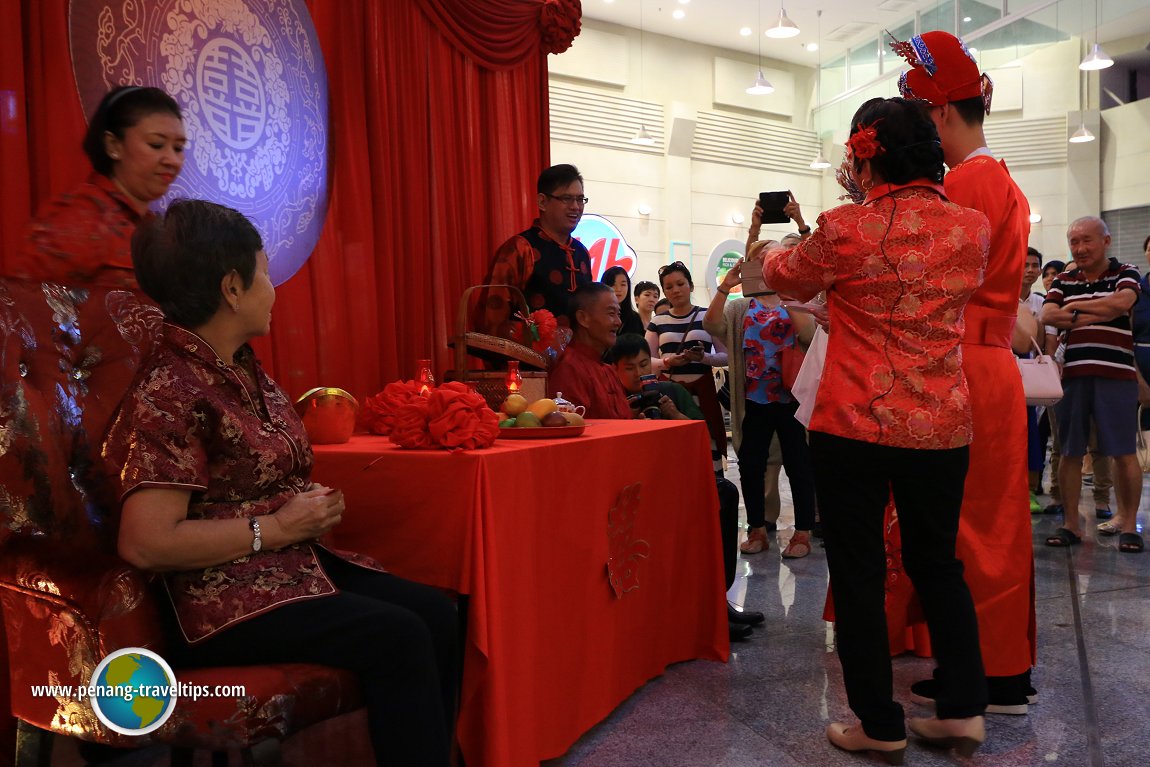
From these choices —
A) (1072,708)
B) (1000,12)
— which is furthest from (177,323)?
(1000,12)

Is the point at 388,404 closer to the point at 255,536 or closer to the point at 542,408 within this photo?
the point at 542,408

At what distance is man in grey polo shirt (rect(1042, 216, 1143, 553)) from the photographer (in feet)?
14.2

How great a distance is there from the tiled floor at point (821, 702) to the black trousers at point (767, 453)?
0.85m

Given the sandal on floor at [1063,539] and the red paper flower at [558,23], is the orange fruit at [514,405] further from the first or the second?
the sandal on floor at [1063,539]

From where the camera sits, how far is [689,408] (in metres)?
3.86

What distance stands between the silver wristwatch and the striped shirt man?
4.40 meters

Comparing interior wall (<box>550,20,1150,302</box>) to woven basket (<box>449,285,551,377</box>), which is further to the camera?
interior wall (<box>550,20,1150,302</box>)

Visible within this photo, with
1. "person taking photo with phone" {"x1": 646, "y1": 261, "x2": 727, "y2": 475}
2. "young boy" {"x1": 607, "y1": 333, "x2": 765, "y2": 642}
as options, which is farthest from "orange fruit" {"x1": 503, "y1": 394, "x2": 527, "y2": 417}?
"person taking photo with phone" {"x1": 646, "y1": 261, "x2": 727, "y2": 475}

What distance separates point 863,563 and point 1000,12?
11.4 metres

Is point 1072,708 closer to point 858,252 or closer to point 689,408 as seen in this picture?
point 858,252

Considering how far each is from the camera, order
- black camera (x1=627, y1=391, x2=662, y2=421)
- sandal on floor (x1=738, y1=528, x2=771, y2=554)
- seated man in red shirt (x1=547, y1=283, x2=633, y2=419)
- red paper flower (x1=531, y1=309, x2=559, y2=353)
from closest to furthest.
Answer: red paper flower (x1=531, y1=309, x2=559, y2=353), seated man in red shirt (x1=547, y1=283, x2=633, y2=419), black camera (x1=627, y1=391, x2=662, y2=421), sandal on floor (x1=738, y1=528, x2=771, y2=554)

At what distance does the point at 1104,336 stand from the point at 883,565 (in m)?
3.13

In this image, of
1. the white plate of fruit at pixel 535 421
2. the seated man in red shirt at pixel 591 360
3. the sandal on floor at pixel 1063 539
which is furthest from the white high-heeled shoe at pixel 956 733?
the sandal on floor at pixel 1063 539

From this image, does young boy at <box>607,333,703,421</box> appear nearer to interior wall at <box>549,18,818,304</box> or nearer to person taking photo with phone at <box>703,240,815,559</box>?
person taking photo with phone at <box>703,240,815,559</box>
